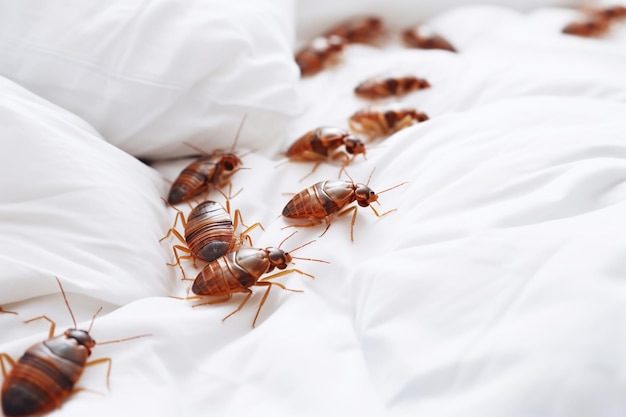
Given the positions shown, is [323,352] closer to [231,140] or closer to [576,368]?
[576,368]

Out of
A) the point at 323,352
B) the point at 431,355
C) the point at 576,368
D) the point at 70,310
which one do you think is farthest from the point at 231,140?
the point at 576,368

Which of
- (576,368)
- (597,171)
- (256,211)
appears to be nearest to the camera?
(576,368)

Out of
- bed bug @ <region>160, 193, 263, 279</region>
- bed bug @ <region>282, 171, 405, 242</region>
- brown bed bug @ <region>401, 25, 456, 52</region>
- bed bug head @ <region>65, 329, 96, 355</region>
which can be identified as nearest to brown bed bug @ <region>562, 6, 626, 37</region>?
brown bed bug @ <region>401, 25, 456, 52</region>

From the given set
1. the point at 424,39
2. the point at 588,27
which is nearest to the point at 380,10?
the point at 424,39

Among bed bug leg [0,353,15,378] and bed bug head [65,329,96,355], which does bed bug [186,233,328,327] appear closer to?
A: bed bug head [65,329,96,355]

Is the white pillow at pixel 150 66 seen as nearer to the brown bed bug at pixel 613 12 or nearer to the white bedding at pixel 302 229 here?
the white bedding at pixel 302 229

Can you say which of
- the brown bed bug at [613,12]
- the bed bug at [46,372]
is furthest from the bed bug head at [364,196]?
the brown bed bug at [613,12]
